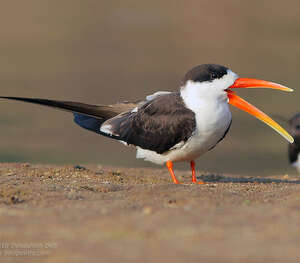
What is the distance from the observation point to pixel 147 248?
365cm

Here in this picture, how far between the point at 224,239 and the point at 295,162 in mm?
8431

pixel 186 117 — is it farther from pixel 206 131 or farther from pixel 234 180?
pixel 234 180

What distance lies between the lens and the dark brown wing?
7.02 metres

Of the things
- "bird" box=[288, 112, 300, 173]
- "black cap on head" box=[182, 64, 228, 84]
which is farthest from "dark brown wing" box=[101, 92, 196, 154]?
"bird" box=[288, 112, 300, 173]

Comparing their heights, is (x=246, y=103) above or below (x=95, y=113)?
above

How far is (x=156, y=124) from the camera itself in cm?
738

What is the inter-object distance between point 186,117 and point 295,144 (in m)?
5.47

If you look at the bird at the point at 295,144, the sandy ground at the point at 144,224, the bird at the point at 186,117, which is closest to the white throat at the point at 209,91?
the bird at the point at 186,117

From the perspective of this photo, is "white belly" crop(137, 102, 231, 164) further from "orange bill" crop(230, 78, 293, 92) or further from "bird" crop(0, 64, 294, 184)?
"orange bill" crop(230, 78, 293, 92)

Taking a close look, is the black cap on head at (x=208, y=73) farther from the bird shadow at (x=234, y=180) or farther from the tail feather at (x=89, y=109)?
the bird shadow at (x=234, y=180)

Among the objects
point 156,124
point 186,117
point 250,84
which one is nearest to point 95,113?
point 156,124

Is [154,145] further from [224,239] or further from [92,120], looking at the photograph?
[224,239]

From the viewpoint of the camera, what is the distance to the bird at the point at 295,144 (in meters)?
11.3

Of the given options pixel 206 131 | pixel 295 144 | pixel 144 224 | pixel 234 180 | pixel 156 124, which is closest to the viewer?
pixel 144 224
